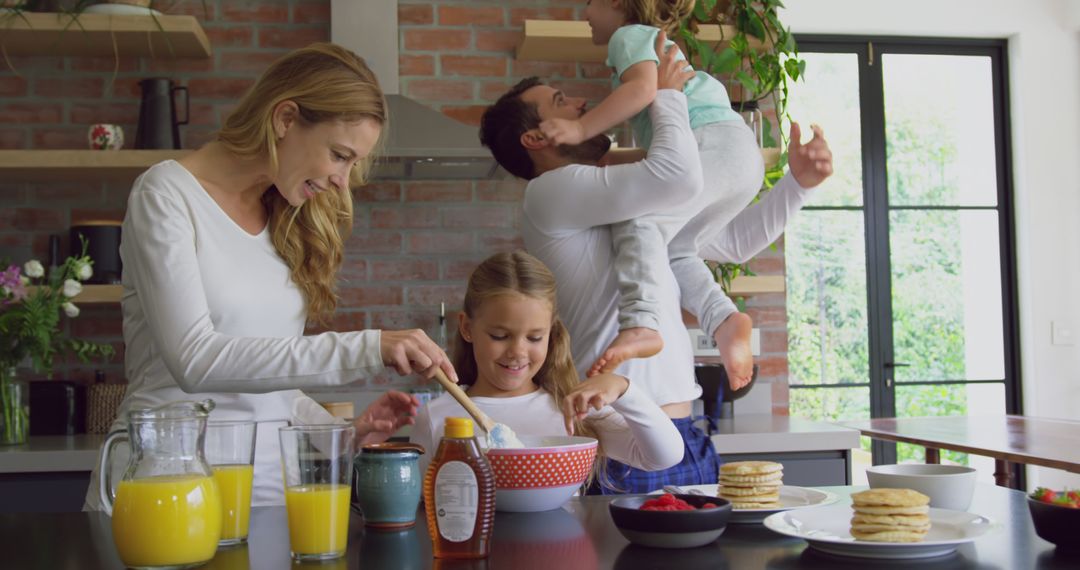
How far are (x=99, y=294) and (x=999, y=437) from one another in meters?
2.58

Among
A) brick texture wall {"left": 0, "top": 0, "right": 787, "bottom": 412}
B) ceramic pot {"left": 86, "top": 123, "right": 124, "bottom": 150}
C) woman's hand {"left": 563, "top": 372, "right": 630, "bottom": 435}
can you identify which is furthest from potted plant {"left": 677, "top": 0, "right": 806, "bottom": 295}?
woman's hand {"left": 563, "top": 372, "right": 630, "bottom": 435}

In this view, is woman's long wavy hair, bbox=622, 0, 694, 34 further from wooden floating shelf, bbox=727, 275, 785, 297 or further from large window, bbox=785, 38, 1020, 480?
large window, bbox=785, 38, 1020, 480

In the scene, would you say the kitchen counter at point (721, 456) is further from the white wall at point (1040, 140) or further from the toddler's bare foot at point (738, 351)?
the white wall at point (1040, 140)

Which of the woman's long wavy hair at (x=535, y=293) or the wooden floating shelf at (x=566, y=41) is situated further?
the wooden floating shelf at (x=566, y=41)

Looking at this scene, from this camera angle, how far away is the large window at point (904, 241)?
179 inches

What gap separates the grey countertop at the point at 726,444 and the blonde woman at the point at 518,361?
3.57 ft

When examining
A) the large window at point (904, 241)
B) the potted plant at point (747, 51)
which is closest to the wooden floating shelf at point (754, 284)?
the potted plant at point (747, 51)

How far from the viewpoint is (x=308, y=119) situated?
5.41ft

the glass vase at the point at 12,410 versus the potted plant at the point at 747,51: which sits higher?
the potted plant at the point at 747,51

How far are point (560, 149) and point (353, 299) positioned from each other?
1.68 m

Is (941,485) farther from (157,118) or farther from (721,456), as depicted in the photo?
(157,118)

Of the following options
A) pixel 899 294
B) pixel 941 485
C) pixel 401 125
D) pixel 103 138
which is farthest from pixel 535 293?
pixel 899 294

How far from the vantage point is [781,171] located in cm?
345

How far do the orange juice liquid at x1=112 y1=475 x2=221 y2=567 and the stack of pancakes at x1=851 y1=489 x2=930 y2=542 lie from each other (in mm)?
638
